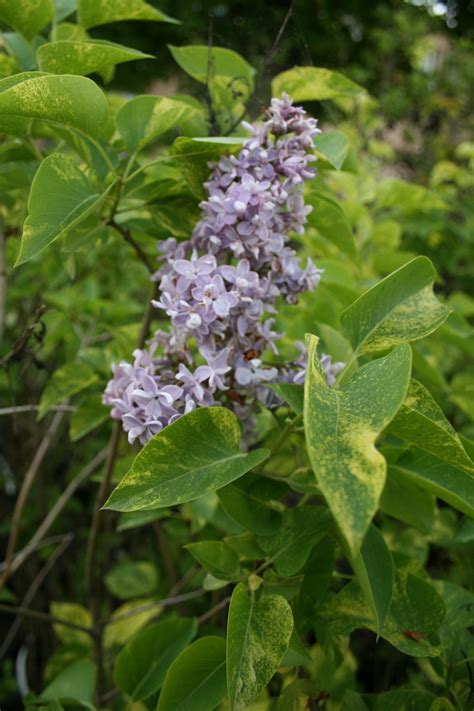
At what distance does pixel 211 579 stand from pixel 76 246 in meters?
0.34

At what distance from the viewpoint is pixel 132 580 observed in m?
1.31

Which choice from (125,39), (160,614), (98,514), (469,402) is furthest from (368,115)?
(125,39)

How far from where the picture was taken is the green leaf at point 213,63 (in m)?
0.70

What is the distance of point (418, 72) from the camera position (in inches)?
198

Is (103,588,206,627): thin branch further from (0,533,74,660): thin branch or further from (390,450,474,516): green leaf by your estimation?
(390,450,474,516): green leaf

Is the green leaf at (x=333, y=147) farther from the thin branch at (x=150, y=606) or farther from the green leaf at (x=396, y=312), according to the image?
the thin branch at (x=150, y=606)

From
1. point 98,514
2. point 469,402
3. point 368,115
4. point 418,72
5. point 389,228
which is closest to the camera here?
point 98,514

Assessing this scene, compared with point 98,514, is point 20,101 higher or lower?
higher

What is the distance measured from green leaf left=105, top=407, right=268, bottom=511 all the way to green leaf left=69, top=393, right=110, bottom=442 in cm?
32

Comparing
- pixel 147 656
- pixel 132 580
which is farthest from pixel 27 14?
pixel 132 580

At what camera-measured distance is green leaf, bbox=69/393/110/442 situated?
791 mm

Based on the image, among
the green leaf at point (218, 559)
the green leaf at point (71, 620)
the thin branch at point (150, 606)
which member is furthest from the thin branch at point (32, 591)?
the green leaf at point (218, 559)

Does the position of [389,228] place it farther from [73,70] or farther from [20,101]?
[20,101]

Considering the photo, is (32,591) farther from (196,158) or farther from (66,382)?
(196,158)
